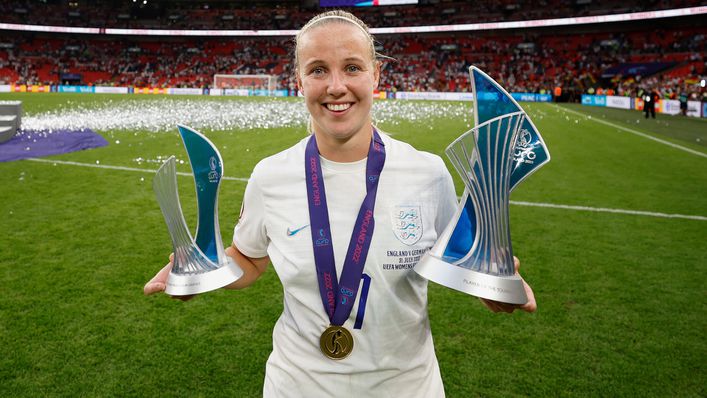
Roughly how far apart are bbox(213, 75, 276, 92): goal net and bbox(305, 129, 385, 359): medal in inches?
1701

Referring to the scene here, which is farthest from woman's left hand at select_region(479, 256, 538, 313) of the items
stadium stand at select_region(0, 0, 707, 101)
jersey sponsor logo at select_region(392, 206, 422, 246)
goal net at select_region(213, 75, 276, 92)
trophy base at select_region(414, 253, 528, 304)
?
goal net at select_region(213, 75, 276, 92)

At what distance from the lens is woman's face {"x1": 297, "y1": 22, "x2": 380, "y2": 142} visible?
1.52 meters

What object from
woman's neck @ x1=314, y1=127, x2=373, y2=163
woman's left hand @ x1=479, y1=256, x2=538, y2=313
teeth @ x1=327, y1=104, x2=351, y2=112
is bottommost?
woman's left hand @ x1=479, y1=256, x2=538, y2=313

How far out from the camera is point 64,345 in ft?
11.6

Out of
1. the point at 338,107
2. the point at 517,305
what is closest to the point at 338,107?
the point at 338,107

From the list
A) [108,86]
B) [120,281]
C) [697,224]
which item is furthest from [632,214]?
[108,86]

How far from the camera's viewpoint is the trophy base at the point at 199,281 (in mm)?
1364

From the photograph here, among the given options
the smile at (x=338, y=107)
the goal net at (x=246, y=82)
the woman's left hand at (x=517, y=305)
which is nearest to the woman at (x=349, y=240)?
the smile at (x=338, y=107)

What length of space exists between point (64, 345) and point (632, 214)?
6729mm

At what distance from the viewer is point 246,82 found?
44969mm

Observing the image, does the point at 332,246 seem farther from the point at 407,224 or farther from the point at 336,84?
the point at 336,84

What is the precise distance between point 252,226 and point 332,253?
334 millimetres

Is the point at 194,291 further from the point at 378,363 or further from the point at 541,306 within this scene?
the point at 541,306

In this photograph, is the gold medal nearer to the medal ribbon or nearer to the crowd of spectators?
the medal ribbon
